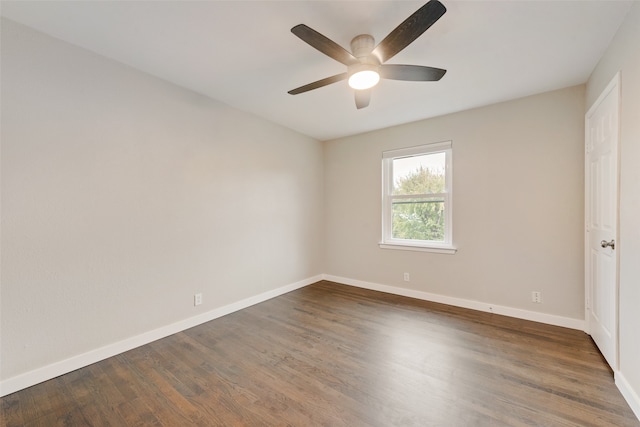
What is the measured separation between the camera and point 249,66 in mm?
2281

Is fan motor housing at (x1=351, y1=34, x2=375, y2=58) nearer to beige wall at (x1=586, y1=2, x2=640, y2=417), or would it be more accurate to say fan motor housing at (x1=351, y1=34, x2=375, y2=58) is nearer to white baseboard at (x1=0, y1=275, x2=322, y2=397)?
beige wall at (x1=586, y1=2, x2=640, y2=417)

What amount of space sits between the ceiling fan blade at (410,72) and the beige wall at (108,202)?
1985 millimetres

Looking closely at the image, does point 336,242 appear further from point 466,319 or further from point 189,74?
point 189,74

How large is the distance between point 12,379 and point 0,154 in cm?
150

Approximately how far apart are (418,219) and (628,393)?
94.0 inches

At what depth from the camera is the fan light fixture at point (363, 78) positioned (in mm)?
1876

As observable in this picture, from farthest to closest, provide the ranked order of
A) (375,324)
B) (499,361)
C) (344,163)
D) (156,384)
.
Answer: (344,163) < (375,324) < (499,361) < (156,384)

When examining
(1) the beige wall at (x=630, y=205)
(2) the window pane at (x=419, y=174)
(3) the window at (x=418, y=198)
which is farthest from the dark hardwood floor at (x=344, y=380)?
(2) the window pane at (x=419, y=174)

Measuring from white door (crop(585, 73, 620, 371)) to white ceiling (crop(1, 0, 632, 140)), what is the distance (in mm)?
503

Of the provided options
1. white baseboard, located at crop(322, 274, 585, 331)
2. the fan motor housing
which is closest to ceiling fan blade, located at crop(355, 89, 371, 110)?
the fan motor housing

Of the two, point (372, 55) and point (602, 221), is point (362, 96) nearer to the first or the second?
point (372, 55)

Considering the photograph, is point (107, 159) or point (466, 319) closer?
point (107, 159)

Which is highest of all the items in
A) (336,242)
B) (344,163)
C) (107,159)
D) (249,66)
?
(249,66)

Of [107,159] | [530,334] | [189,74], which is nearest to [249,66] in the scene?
[189,74]
